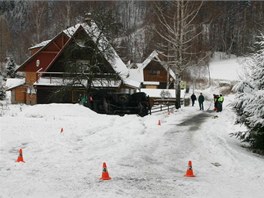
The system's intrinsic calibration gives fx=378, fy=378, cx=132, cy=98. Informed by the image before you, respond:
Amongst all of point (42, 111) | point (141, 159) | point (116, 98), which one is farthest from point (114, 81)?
point (141, 159)

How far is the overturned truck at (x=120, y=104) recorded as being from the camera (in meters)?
26.2

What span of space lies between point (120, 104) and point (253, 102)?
14.8 meters

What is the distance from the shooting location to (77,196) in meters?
6.87

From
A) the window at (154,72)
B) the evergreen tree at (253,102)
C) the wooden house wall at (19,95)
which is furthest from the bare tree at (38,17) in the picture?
the evergreen tree at (253,102)

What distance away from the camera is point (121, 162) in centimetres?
1012

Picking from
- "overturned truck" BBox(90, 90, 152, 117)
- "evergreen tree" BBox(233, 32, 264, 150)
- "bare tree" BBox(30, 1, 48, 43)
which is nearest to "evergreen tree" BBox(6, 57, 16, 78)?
"bare tree" BBox(30, 1, 48, 43)

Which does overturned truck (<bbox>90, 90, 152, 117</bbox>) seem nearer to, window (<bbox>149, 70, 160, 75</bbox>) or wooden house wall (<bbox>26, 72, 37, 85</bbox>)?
wooden house wall (<bbox>26, 72, 37, 85</bbox>)

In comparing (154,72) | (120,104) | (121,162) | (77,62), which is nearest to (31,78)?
(77,62)

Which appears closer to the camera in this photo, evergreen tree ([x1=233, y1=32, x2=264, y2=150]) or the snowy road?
the snowy road

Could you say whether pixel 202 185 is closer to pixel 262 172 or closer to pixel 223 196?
pixel 223 196

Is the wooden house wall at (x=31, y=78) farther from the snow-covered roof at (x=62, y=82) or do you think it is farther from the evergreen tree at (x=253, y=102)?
the evergreen tree at (x=253, y=102)

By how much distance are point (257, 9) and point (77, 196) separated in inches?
4069

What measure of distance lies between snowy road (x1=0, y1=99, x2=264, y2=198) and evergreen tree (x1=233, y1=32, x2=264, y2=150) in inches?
35.4

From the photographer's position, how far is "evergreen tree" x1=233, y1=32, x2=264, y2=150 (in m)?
12.7
